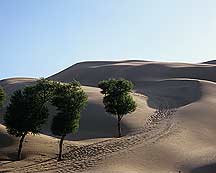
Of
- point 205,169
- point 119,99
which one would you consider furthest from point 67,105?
point 205,169

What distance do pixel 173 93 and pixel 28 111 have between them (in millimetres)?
41886

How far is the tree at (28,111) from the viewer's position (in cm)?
4094

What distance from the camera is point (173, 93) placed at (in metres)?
77.9

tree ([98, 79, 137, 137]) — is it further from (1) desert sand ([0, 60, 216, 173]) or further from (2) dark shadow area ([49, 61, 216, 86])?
(2) dark shadow area ([49, 61, 216, 86])

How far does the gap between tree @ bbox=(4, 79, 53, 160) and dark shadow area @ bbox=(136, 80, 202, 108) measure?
2839 centimetres

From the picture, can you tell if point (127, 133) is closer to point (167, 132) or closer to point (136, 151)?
point (167, 132)

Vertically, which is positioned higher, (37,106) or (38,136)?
(37,106)

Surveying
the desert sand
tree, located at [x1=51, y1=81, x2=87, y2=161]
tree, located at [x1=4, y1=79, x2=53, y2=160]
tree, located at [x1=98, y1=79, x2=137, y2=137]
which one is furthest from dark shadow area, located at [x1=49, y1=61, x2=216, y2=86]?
tree, located at [x1=51, y1=81, x2=87, y2=161]

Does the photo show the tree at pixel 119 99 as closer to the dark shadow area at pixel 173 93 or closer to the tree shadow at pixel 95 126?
the tree shadow at pixel 95 126

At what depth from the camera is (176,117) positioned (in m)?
53.7

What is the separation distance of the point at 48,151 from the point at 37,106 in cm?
501

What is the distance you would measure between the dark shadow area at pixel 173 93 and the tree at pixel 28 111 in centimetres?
2839

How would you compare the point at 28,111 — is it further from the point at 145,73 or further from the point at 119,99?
the point at 145,73

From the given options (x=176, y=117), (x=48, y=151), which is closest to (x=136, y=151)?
(x=48, y=151)
